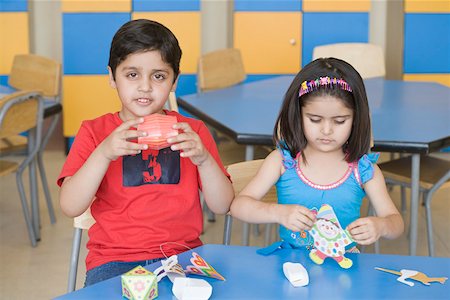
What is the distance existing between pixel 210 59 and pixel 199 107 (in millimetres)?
816

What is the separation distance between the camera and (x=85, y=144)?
195cm

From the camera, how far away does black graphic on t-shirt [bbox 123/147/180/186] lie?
1.98 m

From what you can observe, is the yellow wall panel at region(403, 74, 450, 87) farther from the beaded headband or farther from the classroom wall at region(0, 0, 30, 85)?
the beaded headband

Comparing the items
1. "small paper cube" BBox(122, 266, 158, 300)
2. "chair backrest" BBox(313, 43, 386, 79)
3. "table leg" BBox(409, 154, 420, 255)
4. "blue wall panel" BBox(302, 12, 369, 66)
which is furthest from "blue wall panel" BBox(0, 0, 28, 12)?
"small paper cube" BBox(122, 266, 158, 300)

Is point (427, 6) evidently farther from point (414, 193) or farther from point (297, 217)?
point (297, 217)

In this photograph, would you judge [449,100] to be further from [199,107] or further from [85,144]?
[85,144]

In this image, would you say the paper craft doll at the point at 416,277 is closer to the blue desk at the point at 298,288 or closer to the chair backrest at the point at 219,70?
the blue desk at the point at 298,288

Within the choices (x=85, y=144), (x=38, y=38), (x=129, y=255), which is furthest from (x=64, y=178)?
(x=38, y=38)

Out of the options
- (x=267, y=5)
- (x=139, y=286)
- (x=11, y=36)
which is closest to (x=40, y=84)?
(x=11, y=36)

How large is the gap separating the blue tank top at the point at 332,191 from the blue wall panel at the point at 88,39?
362cm

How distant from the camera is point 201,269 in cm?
151

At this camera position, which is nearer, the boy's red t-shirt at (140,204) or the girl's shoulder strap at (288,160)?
the boy's red t-shirt at (140,204)

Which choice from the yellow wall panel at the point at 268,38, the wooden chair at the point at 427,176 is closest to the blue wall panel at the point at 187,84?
the yellow wall panel at the point at 268,38

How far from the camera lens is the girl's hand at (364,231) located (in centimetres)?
166
